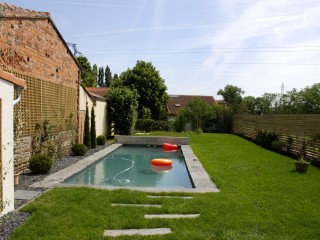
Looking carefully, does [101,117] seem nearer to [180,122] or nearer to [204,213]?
[180,122]

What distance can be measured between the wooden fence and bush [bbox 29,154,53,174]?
10.1 meters

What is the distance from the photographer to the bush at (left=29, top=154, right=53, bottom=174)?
9562 millimetres

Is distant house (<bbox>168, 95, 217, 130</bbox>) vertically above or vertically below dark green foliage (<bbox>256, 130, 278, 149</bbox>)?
above

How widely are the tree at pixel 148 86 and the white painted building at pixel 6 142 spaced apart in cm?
2580

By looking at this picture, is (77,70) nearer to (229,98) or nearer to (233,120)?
(233,120)

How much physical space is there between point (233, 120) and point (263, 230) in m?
26.7

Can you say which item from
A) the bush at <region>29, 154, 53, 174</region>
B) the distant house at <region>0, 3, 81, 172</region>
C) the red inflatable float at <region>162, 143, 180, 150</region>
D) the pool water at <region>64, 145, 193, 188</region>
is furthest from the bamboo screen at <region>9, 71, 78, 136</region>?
the red inflatable float at <region>162, 143, 180, 150</region>

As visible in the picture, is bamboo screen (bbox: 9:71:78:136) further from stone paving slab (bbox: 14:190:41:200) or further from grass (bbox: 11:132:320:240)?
grass (bbox: 11:132:320:240)

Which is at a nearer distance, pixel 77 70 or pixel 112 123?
pixel 77 70

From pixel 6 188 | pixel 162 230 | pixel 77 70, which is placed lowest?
pixel 162 230

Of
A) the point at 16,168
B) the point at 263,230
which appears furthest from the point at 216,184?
the point at 16,168

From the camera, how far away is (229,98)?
59156 millimetres

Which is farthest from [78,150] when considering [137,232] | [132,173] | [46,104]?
[137,232]

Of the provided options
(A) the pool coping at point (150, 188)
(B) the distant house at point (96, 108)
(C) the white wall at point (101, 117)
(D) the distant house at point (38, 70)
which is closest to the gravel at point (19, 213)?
(A) the pool coping at point (150, 188)
